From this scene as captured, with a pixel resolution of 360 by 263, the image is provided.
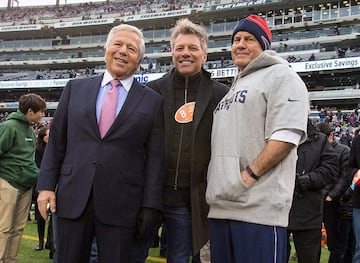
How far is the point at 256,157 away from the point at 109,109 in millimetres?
968

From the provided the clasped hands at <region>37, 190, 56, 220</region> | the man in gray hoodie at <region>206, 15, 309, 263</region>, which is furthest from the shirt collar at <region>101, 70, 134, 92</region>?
the clasped hands at <region>37, 190, 56, 220</region>

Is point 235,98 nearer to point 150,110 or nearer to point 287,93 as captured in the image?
point 287,93

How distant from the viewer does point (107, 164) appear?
8.23ft

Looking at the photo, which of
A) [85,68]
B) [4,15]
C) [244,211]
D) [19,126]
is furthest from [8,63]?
[244,211]

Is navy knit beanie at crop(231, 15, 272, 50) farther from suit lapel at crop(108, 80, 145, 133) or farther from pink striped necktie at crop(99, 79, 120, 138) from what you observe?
pink striped necktie at crop(99, 79, 120, 138)

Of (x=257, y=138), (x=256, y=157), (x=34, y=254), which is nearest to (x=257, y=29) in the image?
(x=257, y=138)

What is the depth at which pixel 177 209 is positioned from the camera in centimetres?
287

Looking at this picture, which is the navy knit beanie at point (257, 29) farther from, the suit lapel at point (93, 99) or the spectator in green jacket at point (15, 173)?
the spectator in green jacket at point (15, 173)

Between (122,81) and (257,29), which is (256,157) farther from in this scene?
(122,81)

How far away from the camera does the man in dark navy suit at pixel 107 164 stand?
251 cm

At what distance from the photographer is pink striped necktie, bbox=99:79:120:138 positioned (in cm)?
260

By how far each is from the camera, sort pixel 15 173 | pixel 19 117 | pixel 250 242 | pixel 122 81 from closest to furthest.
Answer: pixel 250 242 < pixel 122 81 < pixel 15 173 < pixel 19 117

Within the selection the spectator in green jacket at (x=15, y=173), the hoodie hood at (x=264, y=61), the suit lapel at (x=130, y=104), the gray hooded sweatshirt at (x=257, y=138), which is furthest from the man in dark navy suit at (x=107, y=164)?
the spectator in green jacket at (x=15, y=173)

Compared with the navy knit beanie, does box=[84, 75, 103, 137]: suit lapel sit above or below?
below
